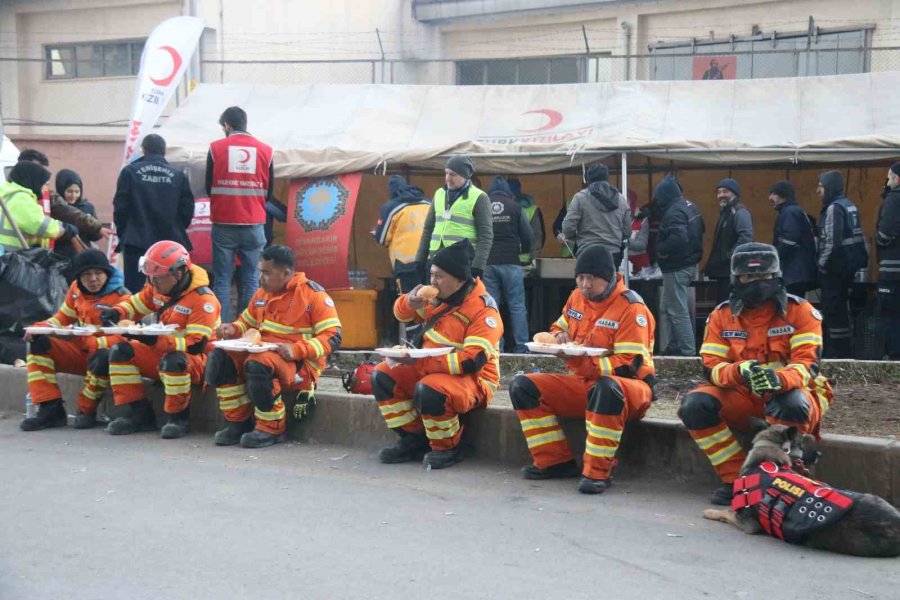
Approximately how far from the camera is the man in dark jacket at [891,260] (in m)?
10.7

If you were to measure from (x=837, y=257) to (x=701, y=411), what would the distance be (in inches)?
224

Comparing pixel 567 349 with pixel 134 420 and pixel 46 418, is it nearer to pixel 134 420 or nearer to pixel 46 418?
pixel 134 420

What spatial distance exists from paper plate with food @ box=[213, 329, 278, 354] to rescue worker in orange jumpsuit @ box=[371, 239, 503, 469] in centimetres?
80

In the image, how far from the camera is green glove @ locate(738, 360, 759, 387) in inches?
240

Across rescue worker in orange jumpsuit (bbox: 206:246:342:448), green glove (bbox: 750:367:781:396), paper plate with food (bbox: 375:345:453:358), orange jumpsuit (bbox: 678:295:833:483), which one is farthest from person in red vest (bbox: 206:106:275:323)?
green glove (bbox: 750:367:781:396)

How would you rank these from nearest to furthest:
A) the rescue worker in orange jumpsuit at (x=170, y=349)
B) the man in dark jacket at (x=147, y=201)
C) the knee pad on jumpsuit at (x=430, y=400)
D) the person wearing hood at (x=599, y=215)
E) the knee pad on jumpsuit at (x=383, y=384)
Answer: the knee pad on jumpsuit at (x=430, y=400), the knee pad on jumpsuit at (x=383, y=384), the rescue worker in orange jumpsuit at (x=170, y=349), the man in dark jacket at (x=147, y=201), the person wearing hood at (x=599, y=215)

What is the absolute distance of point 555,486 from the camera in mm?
6898

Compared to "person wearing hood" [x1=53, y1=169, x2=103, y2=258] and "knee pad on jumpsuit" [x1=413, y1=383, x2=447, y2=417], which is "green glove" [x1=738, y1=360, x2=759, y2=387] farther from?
"person wearing hood" [x1=53, y1=169, x2=103, y2=258]

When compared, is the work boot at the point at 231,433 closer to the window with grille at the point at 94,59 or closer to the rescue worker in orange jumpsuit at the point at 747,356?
the rescue worker in orange jumpsuit at the point at 747,356

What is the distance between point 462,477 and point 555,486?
618 millimetres

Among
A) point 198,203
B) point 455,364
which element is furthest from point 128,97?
point 455,364

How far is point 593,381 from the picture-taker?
698 cm

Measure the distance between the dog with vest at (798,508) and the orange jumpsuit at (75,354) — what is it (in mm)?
5115

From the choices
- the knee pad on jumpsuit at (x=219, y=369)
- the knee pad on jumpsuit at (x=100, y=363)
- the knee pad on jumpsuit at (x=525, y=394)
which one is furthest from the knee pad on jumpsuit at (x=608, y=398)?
the knee pad on jumpsuit at (x=100, y=363)
